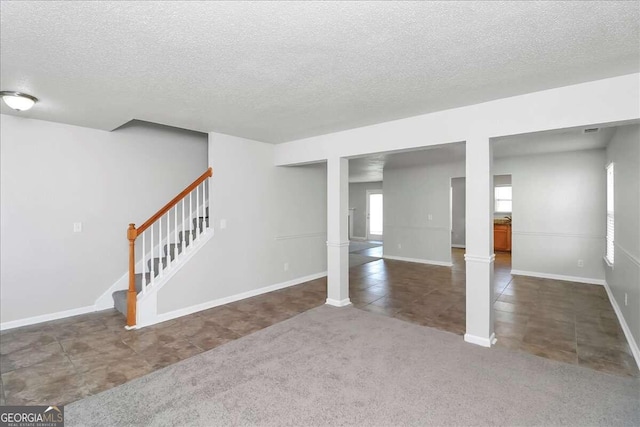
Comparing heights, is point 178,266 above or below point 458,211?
below

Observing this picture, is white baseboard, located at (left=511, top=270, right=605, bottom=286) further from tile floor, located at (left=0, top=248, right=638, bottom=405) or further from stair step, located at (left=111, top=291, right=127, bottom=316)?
stair step, located at (left=111, top=291, right=127, bottom=316)

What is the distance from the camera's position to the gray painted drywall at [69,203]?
361 centimetres

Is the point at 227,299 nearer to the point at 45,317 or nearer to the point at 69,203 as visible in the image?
the point at 45,317

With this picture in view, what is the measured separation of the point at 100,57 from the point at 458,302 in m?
4.81

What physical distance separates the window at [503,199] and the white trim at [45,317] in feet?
34.1

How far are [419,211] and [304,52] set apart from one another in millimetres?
6182

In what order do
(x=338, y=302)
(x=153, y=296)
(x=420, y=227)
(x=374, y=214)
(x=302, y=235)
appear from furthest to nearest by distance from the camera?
(x=374, y=214) < (x=420, y=227) < (x=302, y=235) < (x=338, y=302) < (x=153, y=296)

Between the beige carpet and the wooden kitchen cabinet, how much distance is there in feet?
24.0

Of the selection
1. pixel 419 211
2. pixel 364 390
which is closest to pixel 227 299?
pixel 364 390

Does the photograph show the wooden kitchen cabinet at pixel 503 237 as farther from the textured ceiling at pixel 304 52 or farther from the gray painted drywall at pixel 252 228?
the textured ceiling at pixel 304 52

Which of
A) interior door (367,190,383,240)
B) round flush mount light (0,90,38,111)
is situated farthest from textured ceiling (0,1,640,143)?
interior door (367,190,383,240)

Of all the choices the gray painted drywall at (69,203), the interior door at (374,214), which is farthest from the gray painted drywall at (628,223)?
the interior door at (374,214)

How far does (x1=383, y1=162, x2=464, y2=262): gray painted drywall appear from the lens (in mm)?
7230

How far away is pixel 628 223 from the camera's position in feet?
10.6
